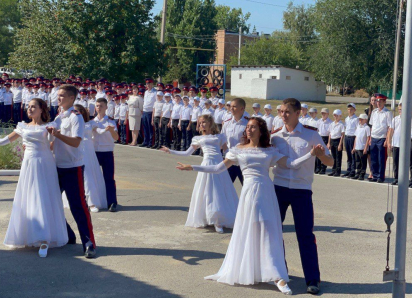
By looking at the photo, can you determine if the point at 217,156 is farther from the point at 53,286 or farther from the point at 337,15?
the point at 337,15

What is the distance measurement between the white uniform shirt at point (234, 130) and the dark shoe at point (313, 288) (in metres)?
3.62

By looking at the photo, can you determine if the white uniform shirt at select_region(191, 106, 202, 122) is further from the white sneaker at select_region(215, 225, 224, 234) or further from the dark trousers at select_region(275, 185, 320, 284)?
the dark trousers at select_region(275, 185, 320, 284)

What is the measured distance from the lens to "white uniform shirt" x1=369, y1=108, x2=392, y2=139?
14787 millimetres

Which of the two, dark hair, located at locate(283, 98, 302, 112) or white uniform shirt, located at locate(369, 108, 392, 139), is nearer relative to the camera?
dark hair, located at locate(283, 98, 302, 112)

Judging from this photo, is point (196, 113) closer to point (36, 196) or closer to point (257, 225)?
point (36, 196)

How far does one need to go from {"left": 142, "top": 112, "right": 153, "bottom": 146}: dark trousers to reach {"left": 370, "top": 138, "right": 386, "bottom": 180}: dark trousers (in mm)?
9079

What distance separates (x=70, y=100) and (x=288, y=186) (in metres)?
3.01

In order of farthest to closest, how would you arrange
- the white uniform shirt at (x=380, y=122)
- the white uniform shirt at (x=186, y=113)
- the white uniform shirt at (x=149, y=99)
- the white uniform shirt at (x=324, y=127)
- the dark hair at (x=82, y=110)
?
1. the white uniform shirt at (x=149, y=99)
2. the white uniform shirt at (x=186, y=113)
3. the white uniform shirt at (x=324, y=127)
4. the white uniform shirt at (x=380, y=122)
5. the dark hair at (x=82, y=110)

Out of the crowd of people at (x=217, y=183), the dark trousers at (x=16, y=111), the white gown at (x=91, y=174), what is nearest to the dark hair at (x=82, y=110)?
the crowd of people at (x=217, y=183)

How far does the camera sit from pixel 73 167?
289 inches

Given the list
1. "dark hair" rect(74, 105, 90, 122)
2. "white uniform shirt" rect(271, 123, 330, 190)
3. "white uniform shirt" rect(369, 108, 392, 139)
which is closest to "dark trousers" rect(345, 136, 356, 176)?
"white uniform shirt" rect(369, 108, 392, 139)

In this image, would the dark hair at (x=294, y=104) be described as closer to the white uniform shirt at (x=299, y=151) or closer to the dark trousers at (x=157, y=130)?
the white uniform shirt at (x=299, y=151)

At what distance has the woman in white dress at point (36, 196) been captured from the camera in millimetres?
7293

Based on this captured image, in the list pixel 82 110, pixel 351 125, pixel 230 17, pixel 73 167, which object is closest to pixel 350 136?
pixel 351 125
